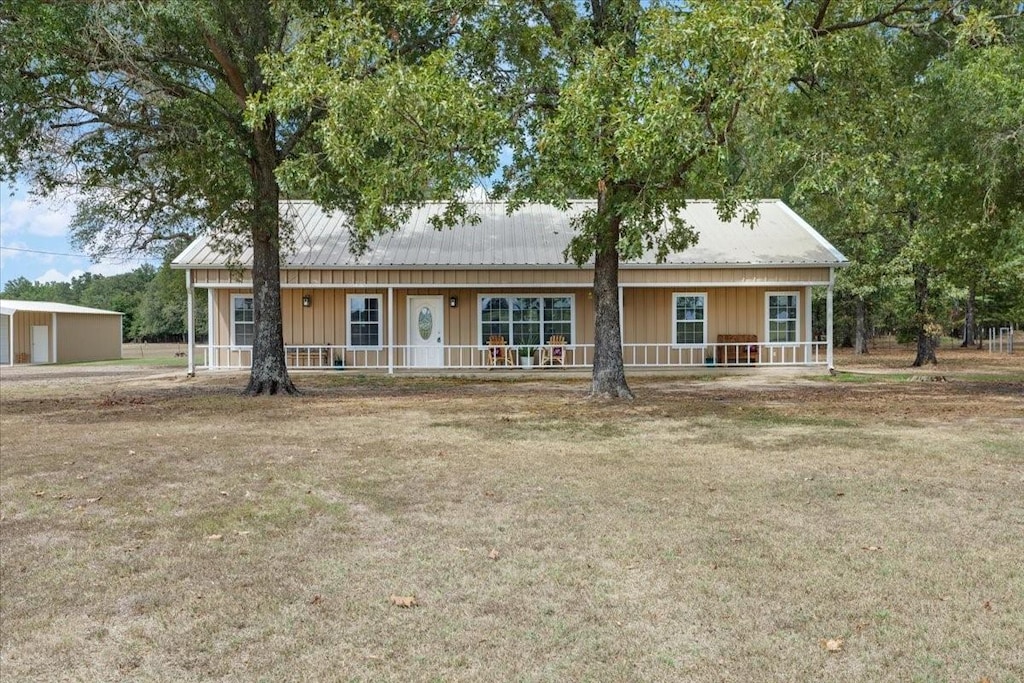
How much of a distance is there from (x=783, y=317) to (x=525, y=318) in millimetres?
7157

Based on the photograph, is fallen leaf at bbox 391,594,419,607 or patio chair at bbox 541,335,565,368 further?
patio chair at bbox 541,335,565,368

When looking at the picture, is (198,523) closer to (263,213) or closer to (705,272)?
(263,213)

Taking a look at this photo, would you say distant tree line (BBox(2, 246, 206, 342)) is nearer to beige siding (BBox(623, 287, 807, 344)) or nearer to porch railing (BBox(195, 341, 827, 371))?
porch railing (BBox(195, 341, 827, 371))

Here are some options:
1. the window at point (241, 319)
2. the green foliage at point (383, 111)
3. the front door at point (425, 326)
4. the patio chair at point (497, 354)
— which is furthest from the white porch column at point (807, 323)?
the window at point (241, 319)

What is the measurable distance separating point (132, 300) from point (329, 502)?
64.7 m

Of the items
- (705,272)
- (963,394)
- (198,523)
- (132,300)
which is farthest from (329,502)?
(132,300)

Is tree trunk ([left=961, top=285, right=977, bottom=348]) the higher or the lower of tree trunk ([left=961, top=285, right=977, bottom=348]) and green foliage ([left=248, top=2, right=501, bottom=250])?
the lower

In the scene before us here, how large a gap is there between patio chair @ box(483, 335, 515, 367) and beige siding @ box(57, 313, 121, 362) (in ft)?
74.6

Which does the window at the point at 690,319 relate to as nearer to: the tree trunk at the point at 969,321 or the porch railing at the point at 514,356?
the porch railing at the point at 514,356

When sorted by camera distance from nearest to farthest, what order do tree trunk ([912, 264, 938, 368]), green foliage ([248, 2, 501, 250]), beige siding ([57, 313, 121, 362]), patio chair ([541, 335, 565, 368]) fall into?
1. green foliage ([248, 2, 501, 250])
2. patio chair ([541, 335, 565, 368])
3. tree trunk ([912, 264, 938, 368])
4. beige siding ([57, 313, 121, 362])

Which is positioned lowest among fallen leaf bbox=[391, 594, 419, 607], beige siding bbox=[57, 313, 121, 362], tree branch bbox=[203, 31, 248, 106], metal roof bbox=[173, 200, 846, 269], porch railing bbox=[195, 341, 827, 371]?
fallen leaf bbox=[391, 594, 419, 607]

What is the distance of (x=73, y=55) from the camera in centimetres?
1123

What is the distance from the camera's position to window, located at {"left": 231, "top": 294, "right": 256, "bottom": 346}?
20406 mm

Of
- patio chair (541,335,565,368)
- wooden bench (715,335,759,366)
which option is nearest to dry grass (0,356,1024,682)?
patio chair (541,335,565,368)
